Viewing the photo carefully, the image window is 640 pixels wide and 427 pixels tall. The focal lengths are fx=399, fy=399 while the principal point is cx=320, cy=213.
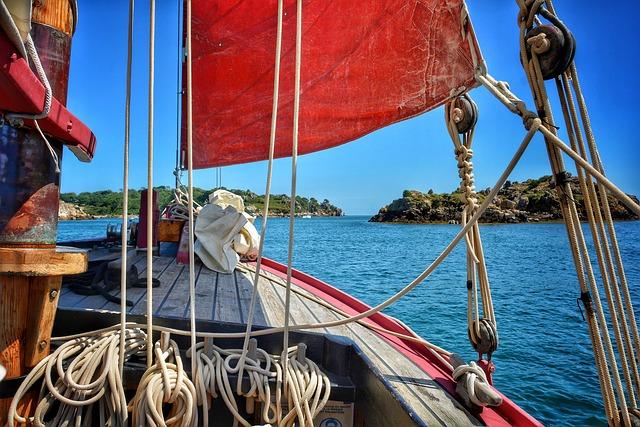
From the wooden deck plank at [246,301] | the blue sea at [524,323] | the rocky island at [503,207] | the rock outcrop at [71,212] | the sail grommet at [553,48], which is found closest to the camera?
the sail grommet at [553,48]

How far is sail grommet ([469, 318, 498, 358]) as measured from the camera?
1912 millimetres

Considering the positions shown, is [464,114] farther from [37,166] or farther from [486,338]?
[37,166]

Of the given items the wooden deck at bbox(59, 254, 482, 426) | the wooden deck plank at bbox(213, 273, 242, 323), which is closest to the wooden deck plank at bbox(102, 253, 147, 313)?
the wooden deck at bbox(59, 254, 482, 426)

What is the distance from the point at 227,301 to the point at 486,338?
188 centimetres

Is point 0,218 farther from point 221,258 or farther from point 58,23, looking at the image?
point 221,258

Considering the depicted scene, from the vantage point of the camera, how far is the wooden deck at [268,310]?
1678mm

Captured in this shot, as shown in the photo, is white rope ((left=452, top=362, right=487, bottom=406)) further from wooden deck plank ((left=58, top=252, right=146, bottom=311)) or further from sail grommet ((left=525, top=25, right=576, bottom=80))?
wooden deck plank ((left=58, top=252, right=146, bottom=311))

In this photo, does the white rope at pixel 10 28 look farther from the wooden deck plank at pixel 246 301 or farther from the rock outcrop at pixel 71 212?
the rock outcrop at pixel 71 212

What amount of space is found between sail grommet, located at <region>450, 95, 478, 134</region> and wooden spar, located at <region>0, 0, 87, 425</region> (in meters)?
1.86

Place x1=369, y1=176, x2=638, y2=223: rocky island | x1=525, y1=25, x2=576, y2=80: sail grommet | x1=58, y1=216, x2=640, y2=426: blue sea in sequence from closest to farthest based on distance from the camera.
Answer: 1. x1=525, y1=25, x2=576, y2=80: sail grommet
2. x1=58, y1=216, x2=640, y2=426: blue sea
3. x1=369, y1=176, x2=638, y2=223: rocky island

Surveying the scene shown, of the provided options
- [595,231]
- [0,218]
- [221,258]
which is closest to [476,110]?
[595,231]

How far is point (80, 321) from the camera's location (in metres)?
1.85

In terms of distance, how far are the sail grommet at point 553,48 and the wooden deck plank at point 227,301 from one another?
6.90 feet

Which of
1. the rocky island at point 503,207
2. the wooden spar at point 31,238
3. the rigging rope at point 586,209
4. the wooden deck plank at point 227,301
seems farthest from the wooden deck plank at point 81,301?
→ the rocky island at point 503,207
